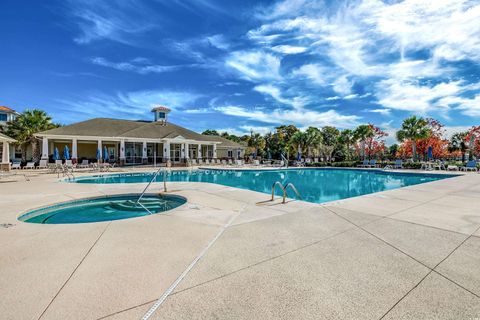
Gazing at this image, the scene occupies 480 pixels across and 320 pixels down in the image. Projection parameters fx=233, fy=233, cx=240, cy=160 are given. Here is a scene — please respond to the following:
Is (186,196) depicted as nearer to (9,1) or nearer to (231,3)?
(231,3)

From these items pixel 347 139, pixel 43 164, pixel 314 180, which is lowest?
pixel 314 180

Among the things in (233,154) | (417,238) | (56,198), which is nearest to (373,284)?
(417,238)

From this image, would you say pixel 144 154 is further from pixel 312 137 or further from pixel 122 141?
pixel 312 137

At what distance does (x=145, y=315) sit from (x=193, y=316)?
410 millimetres

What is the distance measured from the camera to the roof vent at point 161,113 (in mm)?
35581

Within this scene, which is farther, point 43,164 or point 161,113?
point 161,113

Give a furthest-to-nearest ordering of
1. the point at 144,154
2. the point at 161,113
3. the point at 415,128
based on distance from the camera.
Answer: the point at 161,113 → the point at 415,128 → the point at 144,154

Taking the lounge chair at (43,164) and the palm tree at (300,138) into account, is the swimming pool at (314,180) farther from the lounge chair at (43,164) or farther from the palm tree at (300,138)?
the palm tree at (300,138)

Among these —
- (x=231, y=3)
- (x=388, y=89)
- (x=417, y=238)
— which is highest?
(x=231, y=3)

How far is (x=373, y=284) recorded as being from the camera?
101 inches

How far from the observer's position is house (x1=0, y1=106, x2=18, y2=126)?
3008cm

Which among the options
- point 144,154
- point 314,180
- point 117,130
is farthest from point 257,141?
point 314,180

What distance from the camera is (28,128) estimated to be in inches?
1057

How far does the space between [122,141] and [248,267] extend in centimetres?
2667
